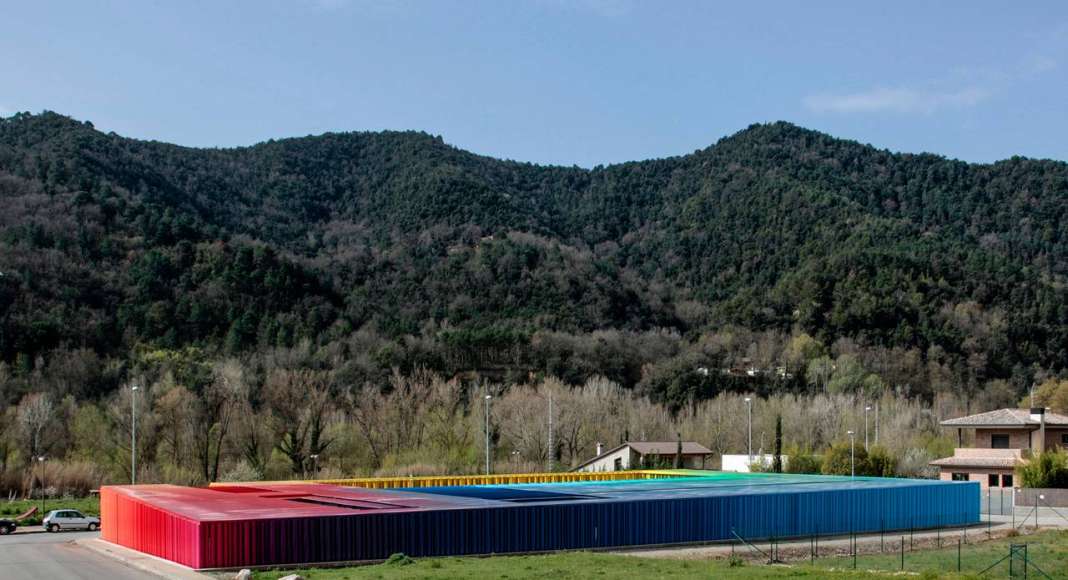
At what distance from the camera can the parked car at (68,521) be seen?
53719 millimetres

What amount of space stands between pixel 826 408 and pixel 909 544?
58.6 m

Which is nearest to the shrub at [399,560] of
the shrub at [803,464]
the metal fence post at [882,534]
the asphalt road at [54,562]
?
the asphalt road at [54,562]

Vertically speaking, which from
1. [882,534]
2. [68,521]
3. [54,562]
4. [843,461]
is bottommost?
[68,521]

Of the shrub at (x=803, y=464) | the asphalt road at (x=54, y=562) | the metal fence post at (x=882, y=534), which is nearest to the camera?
the asphalt road at (x=54, y=562)

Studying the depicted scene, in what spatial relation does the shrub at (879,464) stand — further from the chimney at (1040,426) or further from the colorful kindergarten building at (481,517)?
the colorful kindergarten building at (481,517)

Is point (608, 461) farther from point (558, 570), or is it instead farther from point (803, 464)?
point (558, 570)

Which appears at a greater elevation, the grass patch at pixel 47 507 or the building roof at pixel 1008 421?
the building roof at pixel 1008 421

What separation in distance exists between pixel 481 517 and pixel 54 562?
45.6ft

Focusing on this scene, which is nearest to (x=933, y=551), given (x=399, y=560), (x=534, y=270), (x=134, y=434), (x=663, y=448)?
(x=399, y=560)

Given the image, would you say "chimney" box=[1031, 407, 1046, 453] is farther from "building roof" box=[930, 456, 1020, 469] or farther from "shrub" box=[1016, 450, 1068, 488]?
"shrub" box=[1016, 450, 1068, 488]

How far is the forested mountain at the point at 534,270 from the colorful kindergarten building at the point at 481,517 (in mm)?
57148

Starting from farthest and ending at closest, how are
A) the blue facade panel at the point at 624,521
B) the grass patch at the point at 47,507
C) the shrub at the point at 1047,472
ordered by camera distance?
the shrub at the point at 1047,472 → the grass patch at the point at 47,507 → the blue facade panel at the point at 624,521

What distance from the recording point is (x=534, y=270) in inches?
6403

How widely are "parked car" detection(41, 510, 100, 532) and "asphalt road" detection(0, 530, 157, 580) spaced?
12.6 ft
